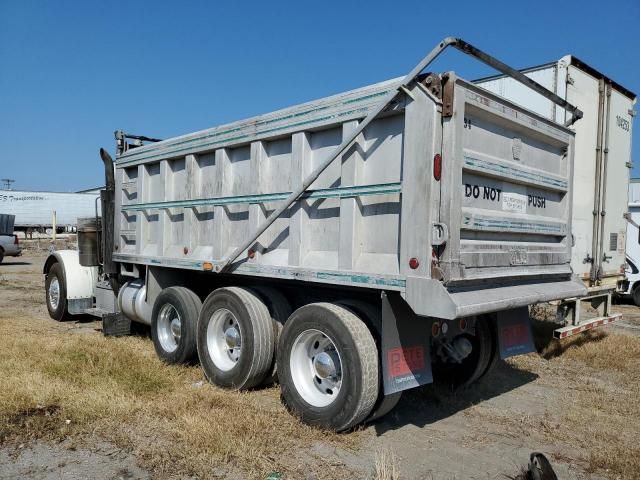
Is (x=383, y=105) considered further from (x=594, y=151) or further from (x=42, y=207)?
(x=42, y=207)

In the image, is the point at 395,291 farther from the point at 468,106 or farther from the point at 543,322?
the point at 543,322

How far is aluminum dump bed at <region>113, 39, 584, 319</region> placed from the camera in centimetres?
370

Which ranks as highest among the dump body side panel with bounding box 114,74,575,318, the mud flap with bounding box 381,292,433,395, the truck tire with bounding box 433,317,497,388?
the dump body side panel with bounding box 114,74,575,318

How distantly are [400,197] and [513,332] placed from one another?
211cm

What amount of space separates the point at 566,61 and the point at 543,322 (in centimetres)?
390

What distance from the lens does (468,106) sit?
12.9ft

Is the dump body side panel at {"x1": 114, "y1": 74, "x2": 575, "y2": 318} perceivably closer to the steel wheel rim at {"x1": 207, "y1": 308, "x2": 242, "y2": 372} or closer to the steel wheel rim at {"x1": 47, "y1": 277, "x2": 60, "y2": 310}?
the steel wheel rim at {"x1": 207, "y1": 308, "x2": 242, "y2": 372}

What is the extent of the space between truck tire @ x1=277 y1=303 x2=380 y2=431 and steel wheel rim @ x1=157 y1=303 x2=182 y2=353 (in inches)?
84.8

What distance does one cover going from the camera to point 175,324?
6.30 m

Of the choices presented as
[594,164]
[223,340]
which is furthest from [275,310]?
[594,164]

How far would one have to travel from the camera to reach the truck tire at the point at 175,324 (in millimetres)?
5926

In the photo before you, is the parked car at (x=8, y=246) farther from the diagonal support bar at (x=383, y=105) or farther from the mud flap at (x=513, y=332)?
the mud flap at (x=513, y=332)

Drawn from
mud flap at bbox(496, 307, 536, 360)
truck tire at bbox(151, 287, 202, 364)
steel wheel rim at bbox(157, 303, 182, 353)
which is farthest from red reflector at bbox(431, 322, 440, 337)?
steel wheel rim at bbox(157, 303, 182, 353)

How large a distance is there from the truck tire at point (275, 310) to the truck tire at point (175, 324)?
1.10m
